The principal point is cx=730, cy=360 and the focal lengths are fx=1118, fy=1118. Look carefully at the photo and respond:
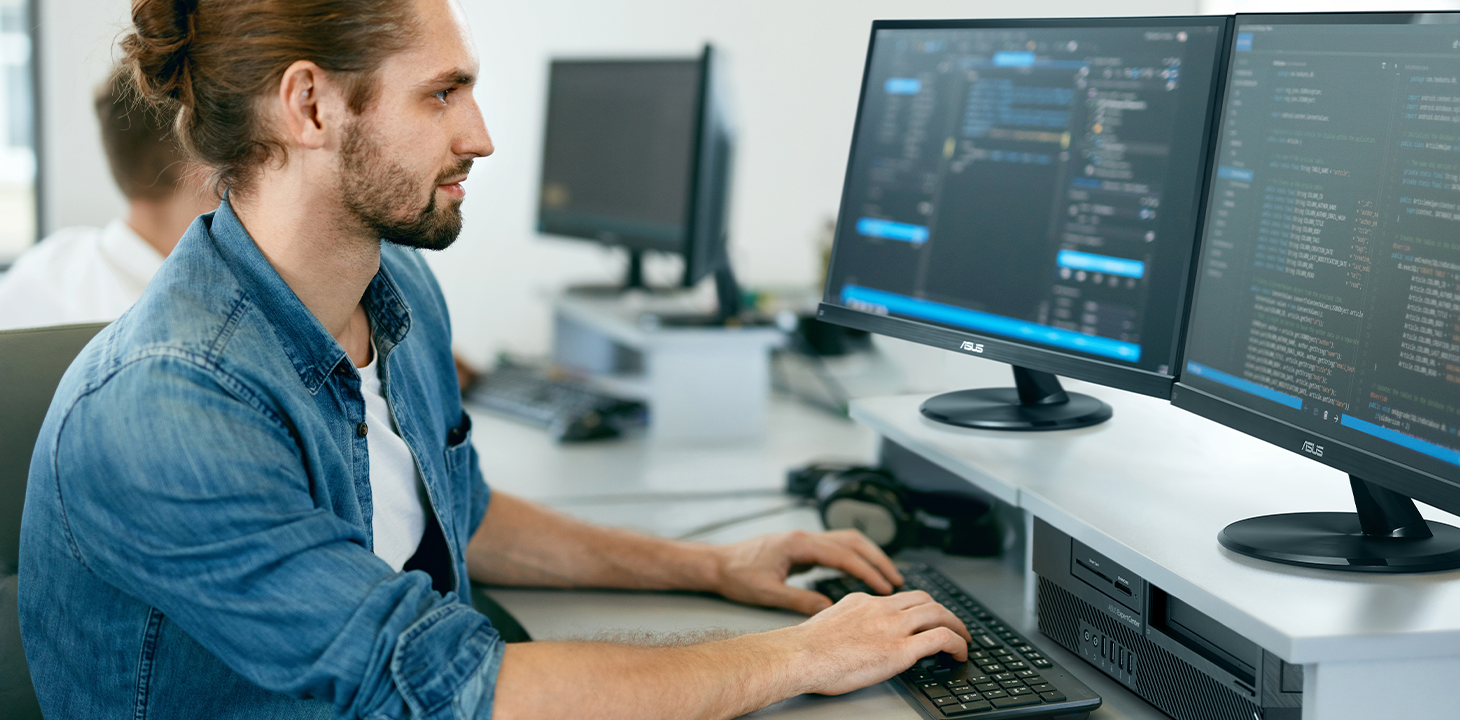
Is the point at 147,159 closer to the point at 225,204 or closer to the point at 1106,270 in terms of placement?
the point at 225,204

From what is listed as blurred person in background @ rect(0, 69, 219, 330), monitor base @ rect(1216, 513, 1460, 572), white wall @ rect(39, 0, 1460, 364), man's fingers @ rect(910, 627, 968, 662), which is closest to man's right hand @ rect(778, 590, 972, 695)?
man's fingers @ rect(910, 627, 968, 662)

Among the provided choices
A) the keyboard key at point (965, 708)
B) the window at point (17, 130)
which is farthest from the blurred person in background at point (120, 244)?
the keyboard key at point (965, 708)

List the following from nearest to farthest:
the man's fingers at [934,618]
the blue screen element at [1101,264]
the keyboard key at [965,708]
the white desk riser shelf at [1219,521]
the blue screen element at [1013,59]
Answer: the white desk riser shelf at [1219,521] → the keyboard key at [965,708] → the man's fingers at [934,618] → the blue screen element at [1101,264] → the blue screen element at [1013,59]

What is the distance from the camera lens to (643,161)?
7.38 feet

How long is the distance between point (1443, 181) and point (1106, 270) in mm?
365

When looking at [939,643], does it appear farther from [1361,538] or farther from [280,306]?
[280,306]

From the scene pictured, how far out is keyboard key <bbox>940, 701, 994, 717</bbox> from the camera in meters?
0.84

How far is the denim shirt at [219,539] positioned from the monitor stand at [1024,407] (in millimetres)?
628

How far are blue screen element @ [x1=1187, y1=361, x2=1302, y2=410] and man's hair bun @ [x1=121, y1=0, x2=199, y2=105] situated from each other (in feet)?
2.93

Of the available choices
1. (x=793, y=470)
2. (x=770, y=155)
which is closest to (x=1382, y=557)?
(x=793, y=470)

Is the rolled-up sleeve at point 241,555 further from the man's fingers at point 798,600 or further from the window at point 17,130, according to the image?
the window at point 17,130

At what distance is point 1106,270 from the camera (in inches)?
43.0

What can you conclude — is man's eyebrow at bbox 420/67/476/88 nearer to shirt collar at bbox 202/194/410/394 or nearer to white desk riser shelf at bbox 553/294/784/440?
shirt collar at bbox 202/194/410/394

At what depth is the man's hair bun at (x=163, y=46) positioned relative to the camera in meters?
0.92
